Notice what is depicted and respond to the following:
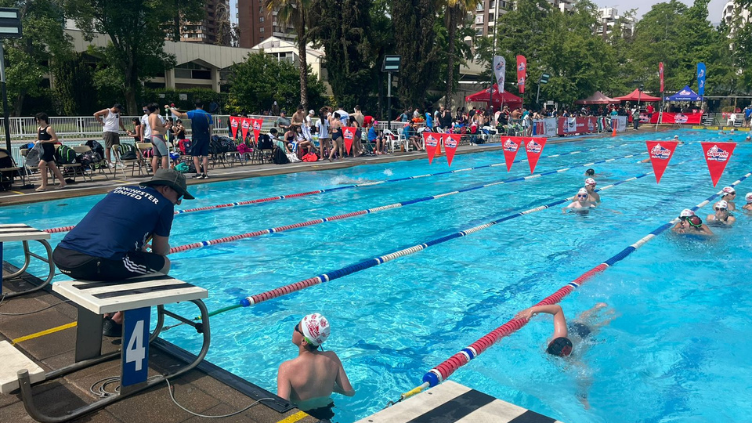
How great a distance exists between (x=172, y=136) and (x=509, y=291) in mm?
12621

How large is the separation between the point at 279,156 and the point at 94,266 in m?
14.4

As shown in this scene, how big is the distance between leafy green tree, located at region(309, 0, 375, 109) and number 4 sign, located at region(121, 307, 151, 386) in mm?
27523

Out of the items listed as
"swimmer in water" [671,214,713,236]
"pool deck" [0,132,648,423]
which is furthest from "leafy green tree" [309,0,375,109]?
"pool deck" [0,132,648,423]

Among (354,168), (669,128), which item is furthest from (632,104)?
(354,168)

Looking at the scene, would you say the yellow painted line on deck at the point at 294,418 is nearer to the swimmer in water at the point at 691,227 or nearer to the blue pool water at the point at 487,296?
the blue pool water at the point at 487,296

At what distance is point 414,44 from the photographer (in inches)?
1220

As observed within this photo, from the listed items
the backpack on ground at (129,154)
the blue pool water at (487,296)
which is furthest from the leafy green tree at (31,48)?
the blue pool water at (487,296)

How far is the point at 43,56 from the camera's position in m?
27.6

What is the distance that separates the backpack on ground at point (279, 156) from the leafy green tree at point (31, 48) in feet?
50.6

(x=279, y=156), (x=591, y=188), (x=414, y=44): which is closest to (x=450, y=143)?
(x=279, y=156)

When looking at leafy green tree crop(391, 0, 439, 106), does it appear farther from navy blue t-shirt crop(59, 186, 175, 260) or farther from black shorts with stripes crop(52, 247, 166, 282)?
black shorts with stripes crop(52, 247, 166, 282)

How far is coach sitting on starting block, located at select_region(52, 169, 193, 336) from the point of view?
364 centimetres

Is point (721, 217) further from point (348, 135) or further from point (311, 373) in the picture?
point (348, 135)

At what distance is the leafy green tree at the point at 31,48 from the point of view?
2525 centimetres
